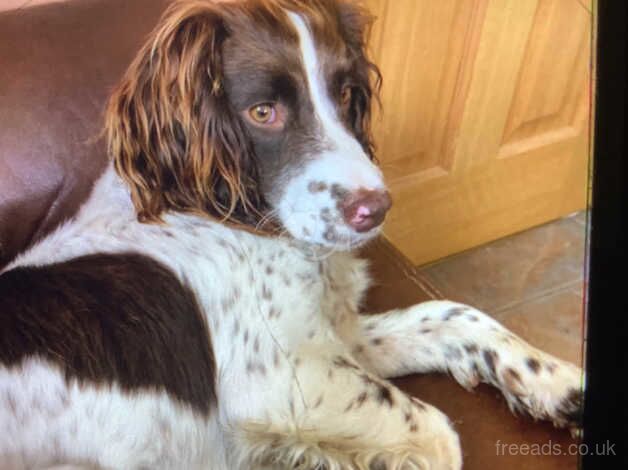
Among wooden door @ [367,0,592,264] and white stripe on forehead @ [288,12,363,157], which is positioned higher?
white stripe on forehead @ [288,12,363,157]

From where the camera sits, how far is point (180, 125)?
131 cm

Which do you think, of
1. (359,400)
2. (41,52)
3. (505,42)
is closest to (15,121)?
(41,52)

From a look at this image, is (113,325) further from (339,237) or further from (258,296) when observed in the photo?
(339,237)

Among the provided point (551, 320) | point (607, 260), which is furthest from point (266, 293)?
point (551, 320)

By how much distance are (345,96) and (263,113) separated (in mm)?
180

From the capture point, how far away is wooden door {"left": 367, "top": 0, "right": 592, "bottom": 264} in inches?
87.0

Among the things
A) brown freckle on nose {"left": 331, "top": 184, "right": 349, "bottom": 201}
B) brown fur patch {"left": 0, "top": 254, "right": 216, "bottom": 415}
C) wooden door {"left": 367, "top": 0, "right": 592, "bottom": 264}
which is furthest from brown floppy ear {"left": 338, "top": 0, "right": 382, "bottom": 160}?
wooden door {"left": 367, "top": 0, "right": 592, "bottom": 264}

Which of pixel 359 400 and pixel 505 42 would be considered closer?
pixel 359 400

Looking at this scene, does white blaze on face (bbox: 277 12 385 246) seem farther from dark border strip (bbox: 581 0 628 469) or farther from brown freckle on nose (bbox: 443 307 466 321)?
dark border strip (bbox: 581 0 628 469)

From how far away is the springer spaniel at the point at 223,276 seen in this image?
123 cm

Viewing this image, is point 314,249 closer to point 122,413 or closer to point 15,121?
point 122,413

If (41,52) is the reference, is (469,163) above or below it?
below

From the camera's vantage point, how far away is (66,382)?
3.92 feet

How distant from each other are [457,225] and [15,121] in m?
1.71
